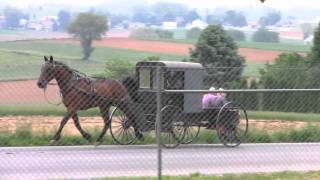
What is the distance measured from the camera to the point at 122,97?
14938 mm

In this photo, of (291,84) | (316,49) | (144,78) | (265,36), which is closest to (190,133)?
Answer: (144,78)

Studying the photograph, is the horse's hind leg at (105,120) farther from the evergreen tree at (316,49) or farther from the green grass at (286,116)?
the evergreen tree at (316,49)

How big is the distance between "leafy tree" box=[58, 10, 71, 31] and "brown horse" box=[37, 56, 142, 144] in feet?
115

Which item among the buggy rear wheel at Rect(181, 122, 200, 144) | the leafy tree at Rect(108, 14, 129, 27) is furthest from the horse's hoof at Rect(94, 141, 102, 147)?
the leafy tree at Rect(108, 14, 129, 27)

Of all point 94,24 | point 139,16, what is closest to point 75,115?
point 94,24

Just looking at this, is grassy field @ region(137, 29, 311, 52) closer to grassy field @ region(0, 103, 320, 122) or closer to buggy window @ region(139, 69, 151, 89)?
buggy window @ region(139, 69, 151, 89)

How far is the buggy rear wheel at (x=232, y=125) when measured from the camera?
1308 cm

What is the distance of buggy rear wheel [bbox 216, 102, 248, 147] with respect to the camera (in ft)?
42.9

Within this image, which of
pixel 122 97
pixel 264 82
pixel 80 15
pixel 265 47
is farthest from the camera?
pixel 265 47

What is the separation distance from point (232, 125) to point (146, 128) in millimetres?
1690

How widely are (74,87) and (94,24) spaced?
3524 cm

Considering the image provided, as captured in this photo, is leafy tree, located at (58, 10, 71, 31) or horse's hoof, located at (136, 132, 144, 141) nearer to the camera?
horse's hoof, located at (136, 132, 144, 141)

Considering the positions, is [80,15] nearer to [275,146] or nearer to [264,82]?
A: [264,82]

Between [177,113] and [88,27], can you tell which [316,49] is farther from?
[88,27]
